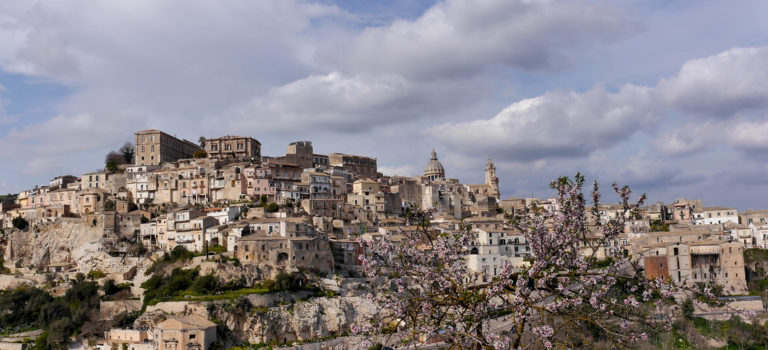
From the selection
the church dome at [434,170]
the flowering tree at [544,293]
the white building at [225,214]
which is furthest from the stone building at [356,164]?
the flowering tree at [544,293]

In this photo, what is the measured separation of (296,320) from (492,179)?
5426 centimetres

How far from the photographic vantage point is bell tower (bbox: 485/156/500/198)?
9244 cm

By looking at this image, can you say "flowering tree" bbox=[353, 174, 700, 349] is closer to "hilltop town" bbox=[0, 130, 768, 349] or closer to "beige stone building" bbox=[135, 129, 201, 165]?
"hilltop town" bbox=[0, 130, 768, 349]

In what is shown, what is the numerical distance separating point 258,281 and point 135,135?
33.3 metres

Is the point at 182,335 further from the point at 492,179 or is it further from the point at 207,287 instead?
the point at 492,179

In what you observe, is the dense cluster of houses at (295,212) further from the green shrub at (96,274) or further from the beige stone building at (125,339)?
the beige stone building at (125,339)

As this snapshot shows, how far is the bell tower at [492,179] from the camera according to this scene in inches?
3639

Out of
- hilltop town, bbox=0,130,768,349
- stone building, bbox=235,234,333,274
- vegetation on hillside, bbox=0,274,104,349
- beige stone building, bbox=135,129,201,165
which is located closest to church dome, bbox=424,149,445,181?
hilltop town, bbox=0,130,768,349

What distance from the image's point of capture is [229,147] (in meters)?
75.1

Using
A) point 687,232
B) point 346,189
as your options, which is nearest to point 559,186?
point 687,232

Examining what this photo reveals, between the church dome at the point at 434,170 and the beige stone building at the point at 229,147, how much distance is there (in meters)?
27.9

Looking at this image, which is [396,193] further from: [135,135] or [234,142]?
[135,135]

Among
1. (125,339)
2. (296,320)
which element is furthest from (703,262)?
(125,339)

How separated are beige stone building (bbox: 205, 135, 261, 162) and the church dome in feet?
91.4
